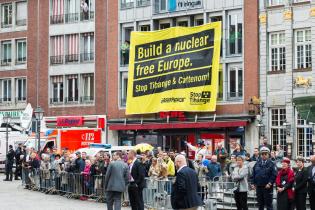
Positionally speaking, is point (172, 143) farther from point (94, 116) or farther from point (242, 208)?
point (242, 208)

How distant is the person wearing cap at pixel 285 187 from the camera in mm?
21156

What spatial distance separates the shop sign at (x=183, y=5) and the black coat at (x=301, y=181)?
26689 mm

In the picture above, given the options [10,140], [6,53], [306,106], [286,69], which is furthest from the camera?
[6,53]

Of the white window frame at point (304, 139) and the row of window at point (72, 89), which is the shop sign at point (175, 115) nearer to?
the row of window at point (72, 89)

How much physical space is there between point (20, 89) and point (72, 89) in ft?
16.3

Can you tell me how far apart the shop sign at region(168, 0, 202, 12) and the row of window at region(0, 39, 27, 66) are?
13969 millimetres

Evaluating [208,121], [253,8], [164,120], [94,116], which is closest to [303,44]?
[253,8]

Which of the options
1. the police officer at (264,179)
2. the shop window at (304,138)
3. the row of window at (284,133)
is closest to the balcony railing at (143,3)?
the row of window at (284,133)

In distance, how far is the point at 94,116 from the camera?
5262cm

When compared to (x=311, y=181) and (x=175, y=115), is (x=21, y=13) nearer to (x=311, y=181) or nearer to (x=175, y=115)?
(x=175, y=115)

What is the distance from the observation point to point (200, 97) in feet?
151

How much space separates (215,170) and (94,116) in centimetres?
2677

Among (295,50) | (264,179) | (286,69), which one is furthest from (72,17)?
(264,179)

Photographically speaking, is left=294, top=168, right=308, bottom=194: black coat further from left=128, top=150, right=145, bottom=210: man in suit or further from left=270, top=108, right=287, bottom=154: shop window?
left=270, top=108, right=287, bottom=154: shop window
